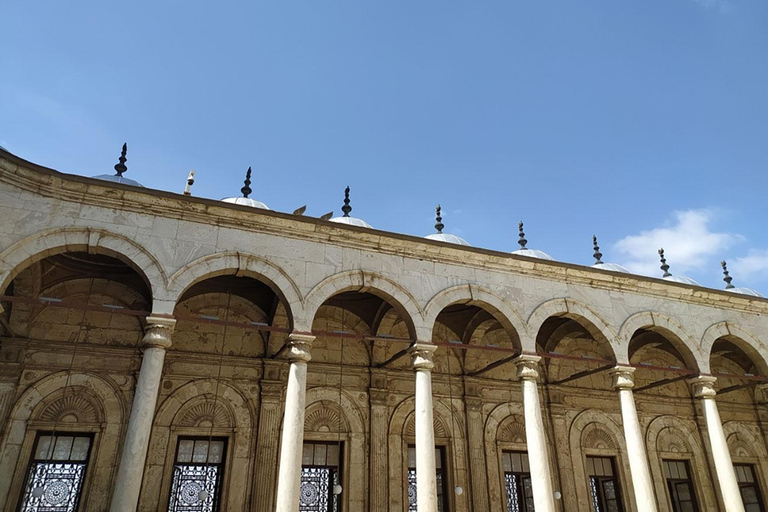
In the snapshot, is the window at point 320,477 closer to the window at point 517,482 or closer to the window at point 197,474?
the window at point 197,474

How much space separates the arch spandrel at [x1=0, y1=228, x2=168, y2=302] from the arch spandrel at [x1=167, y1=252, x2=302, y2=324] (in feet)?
1.42

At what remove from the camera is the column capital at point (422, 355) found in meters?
9.84

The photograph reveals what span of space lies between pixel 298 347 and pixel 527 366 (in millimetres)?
4460

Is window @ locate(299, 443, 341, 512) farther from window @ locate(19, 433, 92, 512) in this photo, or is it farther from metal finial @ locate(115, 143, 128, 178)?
metal finial @ locate(115, 143, 128, 178)

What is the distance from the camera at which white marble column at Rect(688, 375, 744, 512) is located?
1095 centimetres

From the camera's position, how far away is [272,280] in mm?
9555

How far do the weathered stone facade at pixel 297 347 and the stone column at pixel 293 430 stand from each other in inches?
1.4

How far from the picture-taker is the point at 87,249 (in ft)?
28.9

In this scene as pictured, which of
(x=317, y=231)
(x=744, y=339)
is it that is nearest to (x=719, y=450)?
(x=744, y=339)

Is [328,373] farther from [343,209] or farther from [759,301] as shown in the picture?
[759,301]

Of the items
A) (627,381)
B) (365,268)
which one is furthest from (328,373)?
(627,381)

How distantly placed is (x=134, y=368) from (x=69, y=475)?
6.95ft

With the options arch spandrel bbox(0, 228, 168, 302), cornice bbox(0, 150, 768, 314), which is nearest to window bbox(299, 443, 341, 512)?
cornice bbox(0, 150, 768, 314)

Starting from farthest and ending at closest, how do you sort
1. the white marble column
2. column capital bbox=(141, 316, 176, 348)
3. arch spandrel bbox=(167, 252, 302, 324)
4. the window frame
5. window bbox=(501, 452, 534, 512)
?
window bbox=(501, 452, 534, 512), the white marble column, the window frame, arch spandrel bbox=(167, 252, 302, 324), column capital bbox=(141, 316, 176, 348)
